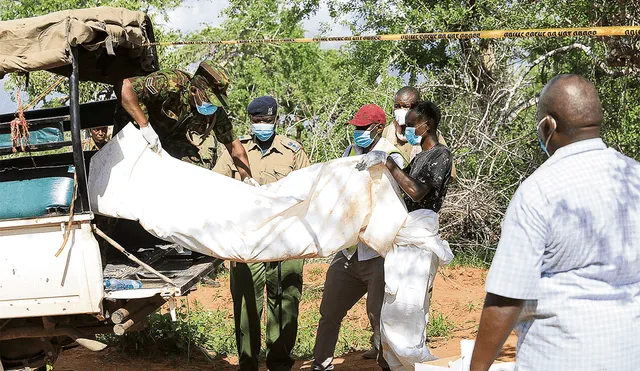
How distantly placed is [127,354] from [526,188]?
4881 mm

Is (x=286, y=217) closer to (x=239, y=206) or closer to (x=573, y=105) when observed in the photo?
(x=239, y=206)

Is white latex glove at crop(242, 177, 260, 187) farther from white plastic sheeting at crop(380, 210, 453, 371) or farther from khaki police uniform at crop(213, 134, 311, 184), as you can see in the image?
white plastic sheeting at crop(380, 210, 453, 371)

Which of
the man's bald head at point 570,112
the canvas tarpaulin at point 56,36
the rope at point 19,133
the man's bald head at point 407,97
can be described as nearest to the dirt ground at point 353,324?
the man's bald head at point 407,97

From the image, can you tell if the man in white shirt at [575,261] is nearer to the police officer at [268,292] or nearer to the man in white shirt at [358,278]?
the man in white shirt at [358,278]

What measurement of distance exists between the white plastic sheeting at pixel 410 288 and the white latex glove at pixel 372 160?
0.37m

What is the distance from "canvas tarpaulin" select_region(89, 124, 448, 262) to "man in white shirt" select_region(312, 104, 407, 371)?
473 mm

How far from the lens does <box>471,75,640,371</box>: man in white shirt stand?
2252 mm

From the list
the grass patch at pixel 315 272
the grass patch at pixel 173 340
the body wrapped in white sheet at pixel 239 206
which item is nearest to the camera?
the body wrapped in white sheet at pixel 239 206

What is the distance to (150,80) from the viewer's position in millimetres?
4750

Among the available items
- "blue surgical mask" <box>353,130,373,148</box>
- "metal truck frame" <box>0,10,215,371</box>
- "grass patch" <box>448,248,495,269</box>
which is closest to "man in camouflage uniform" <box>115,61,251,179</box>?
"metal truck frame" <box>0,10,215,371</box>

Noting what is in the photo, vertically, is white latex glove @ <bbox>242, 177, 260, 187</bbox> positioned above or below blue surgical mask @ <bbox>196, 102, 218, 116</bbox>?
below

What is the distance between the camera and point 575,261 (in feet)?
7.43

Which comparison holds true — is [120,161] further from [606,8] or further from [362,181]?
[606,8]

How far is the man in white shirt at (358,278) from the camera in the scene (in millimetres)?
4945
